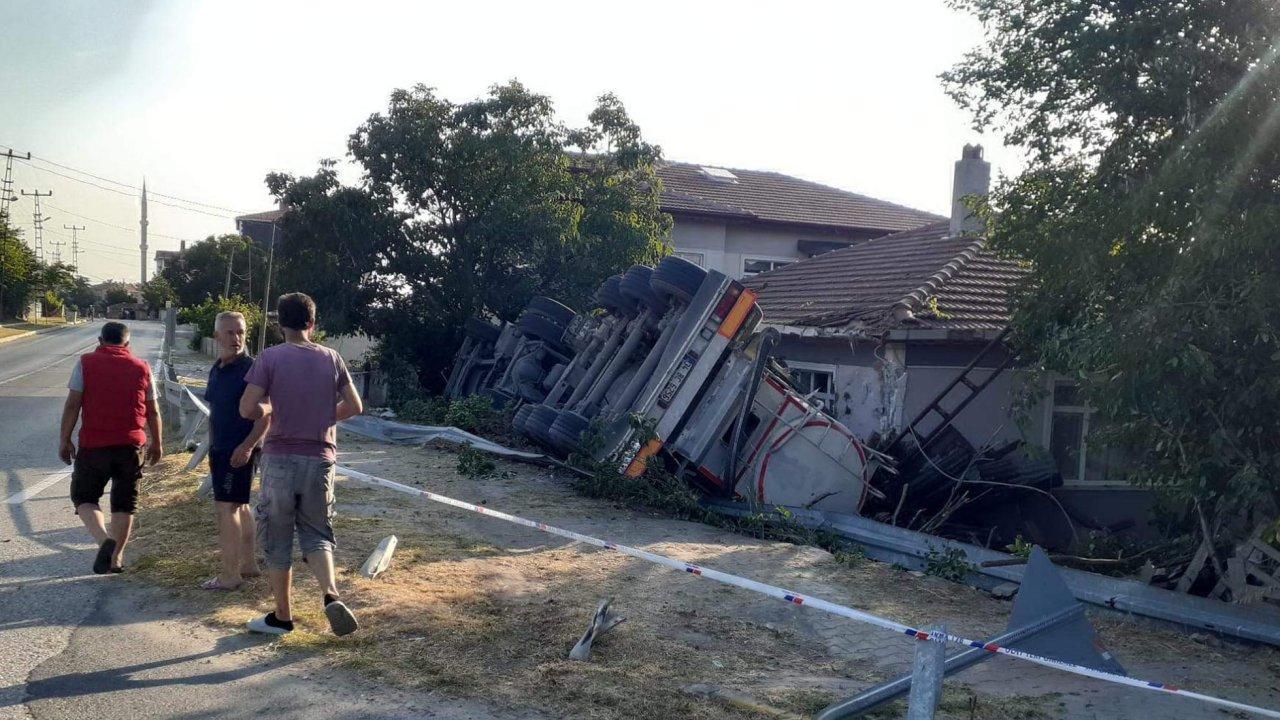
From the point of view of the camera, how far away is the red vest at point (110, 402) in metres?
6.64

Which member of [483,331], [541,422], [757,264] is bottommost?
[541,422]

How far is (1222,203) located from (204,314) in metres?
39.0

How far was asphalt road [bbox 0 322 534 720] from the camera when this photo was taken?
4566 mm

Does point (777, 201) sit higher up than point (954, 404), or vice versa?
point (777, 201)

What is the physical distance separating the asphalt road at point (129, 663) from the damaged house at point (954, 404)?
25.2ft

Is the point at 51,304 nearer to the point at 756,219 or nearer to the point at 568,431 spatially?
the point at 756,219

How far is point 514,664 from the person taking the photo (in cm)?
530

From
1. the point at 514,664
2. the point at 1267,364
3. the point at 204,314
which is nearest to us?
the point at 514,664

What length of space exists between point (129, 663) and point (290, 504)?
1083mm

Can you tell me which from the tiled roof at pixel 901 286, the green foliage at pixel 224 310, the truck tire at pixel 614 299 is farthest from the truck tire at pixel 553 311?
the green foliage at pixel 224 310

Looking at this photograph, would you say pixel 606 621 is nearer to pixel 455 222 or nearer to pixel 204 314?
pixel 455 222

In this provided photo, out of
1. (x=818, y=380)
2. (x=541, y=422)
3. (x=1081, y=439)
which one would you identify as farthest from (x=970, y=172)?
(x=541, y=422)

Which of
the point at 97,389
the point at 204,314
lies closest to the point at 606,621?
the point at 97,389

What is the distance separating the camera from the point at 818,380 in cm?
1535
